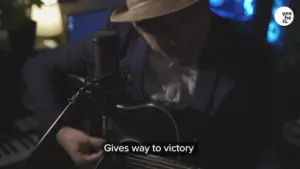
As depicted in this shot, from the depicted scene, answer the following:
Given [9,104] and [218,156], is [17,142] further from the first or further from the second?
[218,156]

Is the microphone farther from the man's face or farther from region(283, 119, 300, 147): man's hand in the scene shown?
region(283, 119, 300, 147): man's hand

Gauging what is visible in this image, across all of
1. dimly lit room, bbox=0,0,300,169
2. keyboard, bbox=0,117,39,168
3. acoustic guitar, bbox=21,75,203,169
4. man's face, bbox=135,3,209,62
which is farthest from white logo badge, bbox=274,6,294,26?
keyboard, bbox=0,117,39,168

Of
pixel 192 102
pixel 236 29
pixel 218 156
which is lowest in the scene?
pixel 218 156

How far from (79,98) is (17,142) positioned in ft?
0.62

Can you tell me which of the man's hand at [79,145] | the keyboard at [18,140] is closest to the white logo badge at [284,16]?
the man's hand at [79,145]

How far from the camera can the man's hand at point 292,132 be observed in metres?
0.75

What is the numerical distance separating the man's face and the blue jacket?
17mm

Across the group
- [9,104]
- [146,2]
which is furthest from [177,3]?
[9,104]

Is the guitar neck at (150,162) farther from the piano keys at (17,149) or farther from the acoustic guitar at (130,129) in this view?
the piano keys at (17,149)

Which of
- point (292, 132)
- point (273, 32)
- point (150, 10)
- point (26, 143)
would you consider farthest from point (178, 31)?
point (26, 143)

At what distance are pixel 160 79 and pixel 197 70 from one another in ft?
0.24

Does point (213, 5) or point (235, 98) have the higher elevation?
point (213, 5)

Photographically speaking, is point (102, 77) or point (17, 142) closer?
point (102, 77)

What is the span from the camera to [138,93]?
2.56 ft
